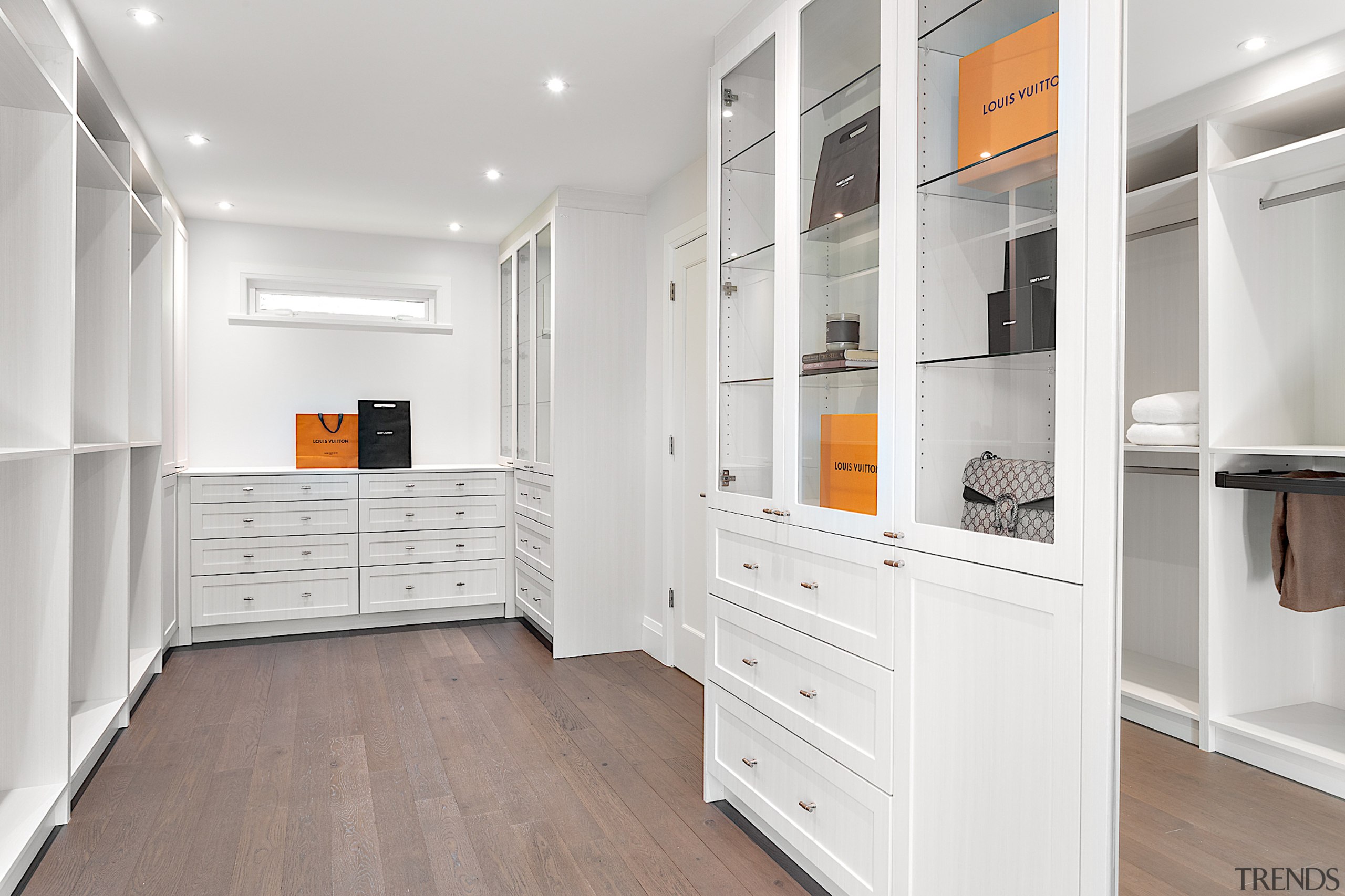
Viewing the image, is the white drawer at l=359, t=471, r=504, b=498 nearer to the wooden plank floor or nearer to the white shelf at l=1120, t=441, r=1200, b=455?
the wooden plank floor

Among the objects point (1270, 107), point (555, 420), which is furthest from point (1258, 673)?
point (555, 420)

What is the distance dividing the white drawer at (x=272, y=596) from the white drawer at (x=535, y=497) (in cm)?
103

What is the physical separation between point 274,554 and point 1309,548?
4.70m

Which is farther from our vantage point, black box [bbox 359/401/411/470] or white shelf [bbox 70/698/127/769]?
black box [bbox 359/401/411/470]

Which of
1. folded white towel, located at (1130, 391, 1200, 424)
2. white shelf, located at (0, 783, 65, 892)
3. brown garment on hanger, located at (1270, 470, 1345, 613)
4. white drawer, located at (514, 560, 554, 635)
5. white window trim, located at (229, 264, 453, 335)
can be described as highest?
white window trim, located at (229, 264, 453, 335)

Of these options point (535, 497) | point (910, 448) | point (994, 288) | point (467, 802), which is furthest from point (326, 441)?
point (994, 288)

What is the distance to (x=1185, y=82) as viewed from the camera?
A: 3.81ft

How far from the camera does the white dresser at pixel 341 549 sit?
452 centimetres

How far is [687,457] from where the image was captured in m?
4.02

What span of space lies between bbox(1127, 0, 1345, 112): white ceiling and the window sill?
4.71m

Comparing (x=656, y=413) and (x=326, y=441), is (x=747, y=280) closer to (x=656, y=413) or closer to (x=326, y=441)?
(x=656, y=413)

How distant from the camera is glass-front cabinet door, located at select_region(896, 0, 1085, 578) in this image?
1403 mm

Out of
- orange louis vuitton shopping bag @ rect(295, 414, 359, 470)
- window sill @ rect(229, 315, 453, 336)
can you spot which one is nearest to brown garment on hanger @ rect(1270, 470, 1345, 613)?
orange louis vuitton shopping bag @ rect(295, 414, 359, 470)

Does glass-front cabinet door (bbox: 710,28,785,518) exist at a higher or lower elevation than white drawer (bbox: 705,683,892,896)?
higher
